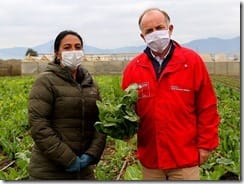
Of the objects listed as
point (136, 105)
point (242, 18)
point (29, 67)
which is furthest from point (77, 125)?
point (29, 67)

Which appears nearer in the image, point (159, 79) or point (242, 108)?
point (159, 79)

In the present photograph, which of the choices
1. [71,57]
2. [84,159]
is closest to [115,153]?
[84,159]

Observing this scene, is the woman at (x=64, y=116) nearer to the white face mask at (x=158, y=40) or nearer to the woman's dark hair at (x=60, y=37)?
the woman's dark hair at (x=60, y=37)

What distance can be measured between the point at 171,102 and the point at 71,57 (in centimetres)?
57

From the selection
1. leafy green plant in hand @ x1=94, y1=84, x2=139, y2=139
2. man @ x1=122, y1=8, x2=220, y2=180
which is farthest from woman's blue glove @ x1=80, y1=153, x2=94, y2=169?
man @ x1=122, y1=8, x2=220, y2=180

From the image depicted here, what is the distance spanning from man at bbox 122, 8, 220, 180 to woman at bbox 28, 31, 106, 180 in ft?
0.91

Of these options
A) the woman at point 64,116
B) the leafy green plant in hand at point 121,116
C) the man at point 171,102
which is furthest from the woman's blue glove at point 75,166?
the man at point 171,102

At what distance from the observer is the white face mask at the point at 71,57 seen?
2.35 metres

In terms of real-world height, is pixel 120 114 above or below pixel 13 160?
above

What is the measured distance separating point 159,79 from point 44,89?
59 centimetres

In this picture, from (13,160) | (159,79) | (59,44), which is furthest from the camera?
(13,160)

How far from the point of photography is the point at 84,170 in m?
2.50

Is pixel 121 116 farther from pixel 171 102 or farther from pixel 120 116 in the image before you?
pixel 171 102

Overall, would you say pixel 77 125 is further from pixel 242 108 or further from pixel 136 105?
pixel 242 108
